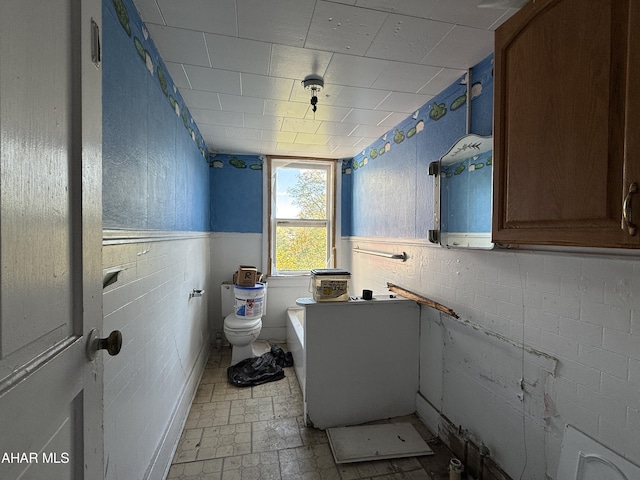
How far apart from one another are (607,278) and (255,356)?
9.16 feet

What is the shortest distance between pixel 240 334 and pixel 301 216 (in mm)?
1622

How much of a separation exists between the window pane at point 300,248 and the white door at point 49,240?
301cm

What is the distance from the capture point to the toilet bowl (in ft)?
9.34

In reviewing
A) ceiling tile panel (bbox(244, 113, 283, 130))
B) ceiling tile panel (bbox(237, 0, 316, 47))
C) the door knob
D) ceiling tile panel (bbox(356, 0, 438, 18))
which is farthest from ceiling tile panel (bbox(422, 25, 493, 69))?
the door knob

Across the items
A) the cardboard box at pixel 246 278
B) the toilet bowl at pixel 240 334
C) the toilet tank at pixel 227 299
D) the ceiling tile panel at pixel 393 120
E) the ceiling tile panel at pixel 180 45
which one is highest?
the ceiling tile panel at pixel 393 120

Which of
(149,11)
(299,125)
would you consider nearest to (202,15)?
(149,11)

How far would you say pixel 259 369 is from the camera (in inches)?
110

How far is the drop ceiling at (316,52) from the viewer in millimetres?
1267

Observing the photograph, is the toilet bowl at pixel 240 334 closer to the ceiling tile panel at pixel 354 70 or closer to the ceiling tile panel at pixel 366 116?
the ceiling tile panel at pixel 366 116

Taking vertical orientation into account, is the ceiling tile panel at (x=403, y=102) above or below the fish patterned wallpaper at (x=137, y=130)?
above

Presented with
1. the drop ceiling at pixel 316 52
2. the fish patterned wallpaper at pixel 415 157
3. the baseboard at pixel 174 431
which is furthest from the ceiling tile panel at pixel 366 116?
the baseboard at pixel 174 431

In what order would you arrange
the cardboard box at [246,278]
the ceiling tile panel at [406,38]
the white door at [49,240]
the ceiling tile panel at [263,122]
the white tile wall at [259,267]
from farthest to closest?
the white tile wall at [259,267] → the cardboard box at [246,278] → the ceiling tile panel at [263,122] → the ceiling tile panel at [406,38] → the white door at [49,240]

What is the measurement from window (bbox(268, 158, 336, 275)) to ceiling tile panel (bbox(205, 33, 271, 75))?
198 cm

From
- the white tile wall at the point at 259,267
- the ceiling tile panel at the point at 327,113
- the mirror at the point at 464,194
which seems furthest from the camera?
the white tile wall at the point at 259,267
